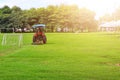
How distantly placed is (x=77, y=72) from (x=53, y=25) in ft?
Result: 268

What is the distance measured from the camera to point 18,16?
95.2 metres

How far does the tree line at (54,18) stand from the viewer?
9331cm

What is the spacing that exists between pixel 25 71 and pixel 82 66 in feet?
8.63

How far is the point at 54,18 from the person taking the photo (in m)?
93.5

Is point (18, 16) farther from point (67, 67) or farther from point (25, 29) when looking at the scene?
point (67, 67)

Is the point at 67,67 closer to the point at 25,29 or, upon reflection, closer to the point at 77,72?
the point at 77,72

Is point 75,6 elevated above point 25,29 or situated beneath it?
elevated above

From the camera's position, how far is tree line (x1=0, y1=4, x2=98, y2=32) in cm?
9331

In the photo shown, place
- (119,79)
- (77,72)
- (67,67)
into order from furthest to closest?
1. (67,67)
2. (77,72)
3. (119,79)

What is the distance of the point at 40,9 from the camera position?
97.0m

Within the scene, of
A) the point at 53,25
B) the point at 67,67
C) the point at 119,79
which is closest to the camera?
the point at 119,79

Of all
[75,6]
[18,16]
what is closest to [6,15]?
[18,16]

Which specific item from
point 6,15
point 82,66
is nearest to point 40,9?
point 6,15

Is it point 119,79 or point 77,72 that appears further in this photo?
point 77,72
